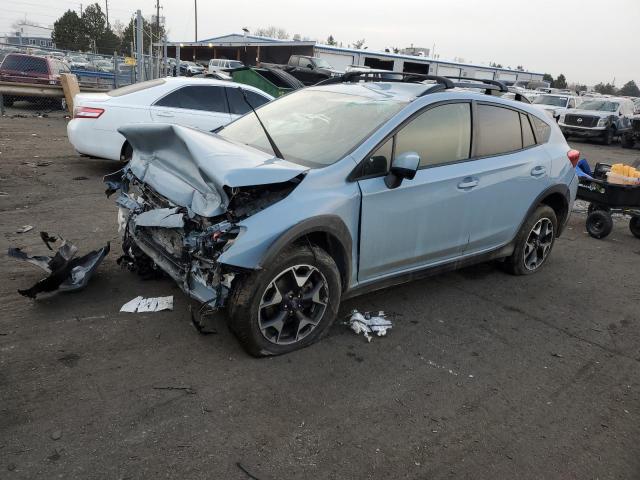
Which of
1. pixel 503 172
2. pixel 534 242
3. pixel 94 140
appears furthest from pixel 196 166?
pixel 94 140

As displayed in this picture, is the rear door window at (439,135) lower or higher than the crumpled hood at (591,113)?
lower

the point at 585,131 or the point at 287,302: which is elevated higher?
the point at 585,131

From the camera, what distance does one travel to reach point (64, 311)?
12.7ft

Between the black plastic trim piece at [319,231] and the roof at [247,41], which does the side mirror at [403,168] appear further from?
the roof at [247,41]

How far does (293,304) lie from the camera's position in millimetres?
3480

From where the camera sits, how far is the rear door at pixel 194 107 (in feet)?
26.7

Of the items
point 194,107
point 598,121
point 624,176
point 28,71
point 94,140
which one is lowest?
point 94,140

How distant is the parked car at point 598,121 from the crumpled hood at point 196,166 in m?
21.7

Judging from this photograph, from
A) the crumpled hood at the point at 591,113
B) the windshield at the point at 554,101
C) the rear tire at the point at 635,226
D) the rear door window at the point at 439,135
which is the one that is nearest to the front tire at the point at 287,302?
the rear door window at the point at 439,135

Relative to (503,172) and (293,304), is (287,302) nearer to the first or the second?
(293,304)

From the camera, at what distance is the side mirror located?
3600mm

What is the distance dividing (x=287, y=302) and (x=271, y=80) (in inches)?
501

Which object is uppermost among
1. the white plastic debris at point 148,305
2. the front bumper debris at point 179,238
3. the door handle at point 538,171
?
the door handle at point 538,171

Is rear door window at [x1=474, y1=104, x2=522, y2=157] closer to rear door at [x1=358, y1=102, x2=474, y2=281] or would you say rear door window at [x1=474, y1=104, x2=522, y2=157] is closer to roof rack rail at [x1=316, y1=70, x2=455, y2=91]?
rear door at [x1=358, y1=102, x2=474, y2=281]
